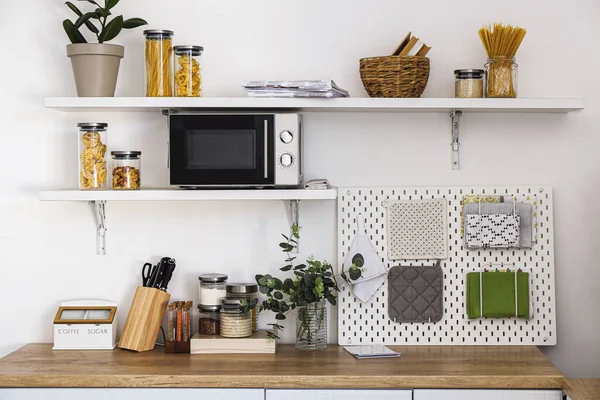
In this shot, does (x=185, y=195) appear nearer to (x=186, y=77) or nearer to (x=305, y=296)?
(x=186, y=77)

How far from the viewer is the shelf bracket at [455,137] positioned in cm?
277

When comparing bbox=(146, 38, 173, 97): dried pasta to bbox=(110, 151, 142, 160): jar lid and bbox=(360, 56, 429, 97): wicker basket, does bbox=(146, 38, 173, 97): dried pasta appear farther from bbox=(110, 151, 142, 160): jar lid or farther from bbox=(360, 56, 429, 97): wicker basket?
bbox=(360, 56, 429, 97): wicker basket

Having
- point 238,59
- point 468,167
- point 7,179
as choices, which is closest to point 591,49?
point 468,167

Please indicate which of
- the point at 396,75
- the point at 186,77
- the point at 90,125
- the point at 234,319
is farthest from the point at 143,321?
the point at 396,75

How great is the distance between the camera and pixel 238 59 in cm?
281

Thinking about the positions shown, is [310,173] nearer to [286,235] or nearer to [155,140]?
[286,235]

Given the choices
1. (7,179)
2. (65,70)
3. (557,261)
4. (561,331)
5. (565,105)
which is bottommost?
(561,331)

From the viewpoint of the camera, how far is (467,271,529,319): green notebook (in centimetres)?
276

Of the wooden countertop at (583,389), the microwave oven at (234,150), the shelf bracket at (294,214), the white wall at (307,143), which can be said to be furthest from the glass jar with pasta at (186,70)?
the wooden countertop at (583,389)

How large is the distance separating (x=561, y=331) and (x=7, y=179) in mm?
2091

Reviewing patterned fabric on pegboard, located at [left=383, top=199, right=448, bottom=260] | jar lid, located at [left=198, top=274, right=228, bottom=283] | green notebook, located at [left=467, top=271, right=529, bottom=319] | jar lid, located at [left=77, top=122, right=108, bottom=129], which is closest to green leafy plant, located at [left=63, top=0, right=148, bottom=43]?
jar lid, located at [left=77, top=122, right=108, bottom=129]

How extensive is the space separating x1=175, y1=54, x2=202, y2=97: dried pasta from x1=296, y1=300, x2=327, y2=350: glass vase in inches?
32.4

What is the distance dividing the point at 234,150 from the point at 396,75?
0.59 m

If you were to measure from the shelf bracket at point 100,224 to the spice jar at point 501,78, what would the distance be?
4.67 feet
